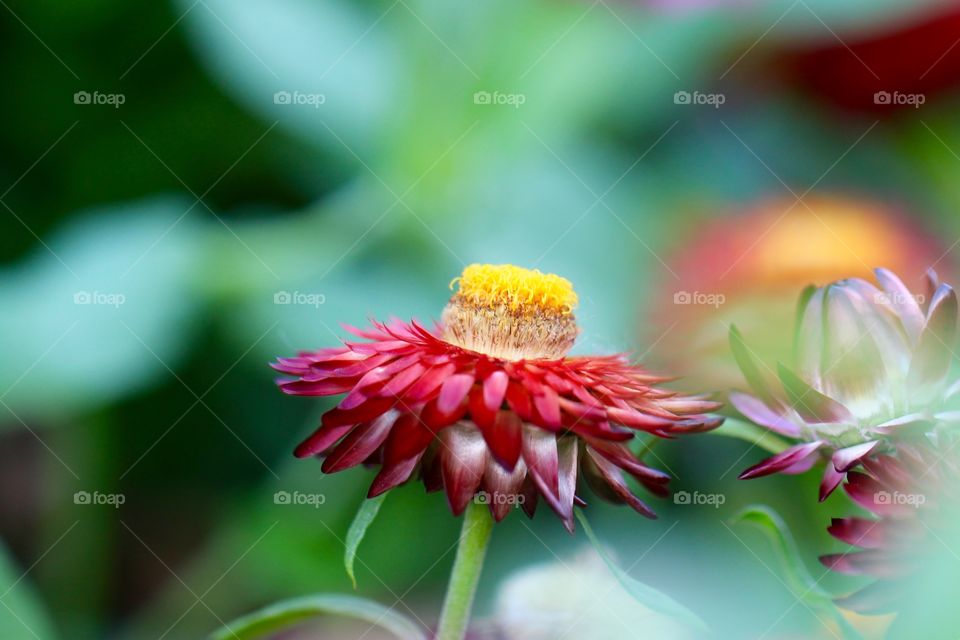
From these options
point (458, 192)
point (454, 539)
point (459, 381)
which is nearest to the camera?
point (459, 381)

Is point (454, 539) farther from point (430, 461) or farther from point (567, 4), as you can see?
point (567, 4)

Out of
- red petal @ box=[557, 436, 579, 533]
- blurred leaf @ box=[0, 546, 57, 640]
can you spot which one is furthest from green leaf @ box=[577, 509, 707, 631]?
blurred leaf @ box=[0, 546, 57, 640]

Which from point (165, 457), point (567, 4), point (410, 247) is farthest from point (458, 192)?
point (165, 457)

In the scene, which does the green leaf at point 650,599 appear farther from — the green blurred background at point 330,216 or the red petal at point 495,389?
the green blurred background at point 330,216

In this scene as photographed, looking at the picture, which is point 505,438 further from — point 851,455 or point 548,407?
point 851,455

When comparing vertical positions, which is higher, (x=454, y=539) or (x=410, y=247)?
(x=410, y=247)

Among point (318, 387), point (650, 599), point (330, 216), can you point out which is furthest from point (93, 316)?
point (650, 599)

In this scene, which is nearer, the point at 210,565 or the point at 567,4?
the point at 210,565
